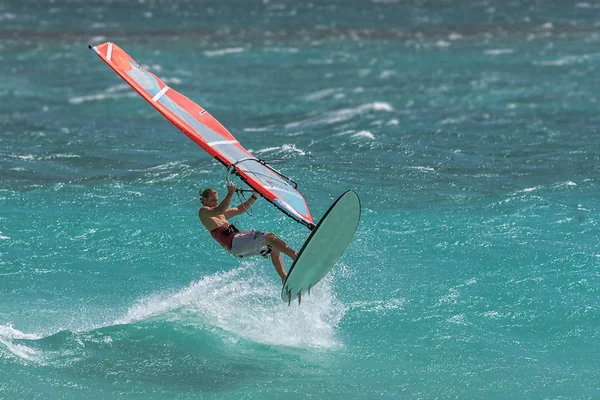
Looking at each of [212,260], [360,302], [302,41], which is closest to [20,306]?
[212,260]

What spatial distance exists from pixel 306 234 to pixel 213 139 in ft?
10.6

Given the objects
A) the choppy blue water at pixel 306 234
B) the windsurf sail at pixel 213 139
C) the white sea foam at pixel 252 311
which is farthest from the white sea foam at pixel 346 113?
the white sea foam at pixel 252 311

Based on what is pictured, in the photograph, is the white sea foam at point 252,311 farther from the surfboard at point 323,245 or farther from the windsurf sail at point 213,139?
the windsurf sail at point 213,139

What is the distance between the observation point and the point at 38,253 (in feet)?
51.6

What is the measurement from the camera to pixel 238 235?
12.3 meters

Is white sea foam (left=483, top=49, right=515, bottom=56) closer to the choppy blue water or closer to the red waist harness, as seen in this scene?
the choppy blue water

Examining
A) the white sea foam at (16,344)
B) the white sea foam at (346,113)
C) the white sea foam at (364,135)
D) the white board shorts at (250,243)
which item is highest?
the white board shorts at (250,243)

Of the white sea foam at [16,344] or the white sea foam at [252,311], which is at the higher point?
the white sea foam at [16,344]

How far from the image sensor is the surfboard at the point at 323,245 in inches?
443

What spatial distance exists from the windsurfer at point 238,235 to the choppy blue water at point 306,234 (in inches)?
54.9

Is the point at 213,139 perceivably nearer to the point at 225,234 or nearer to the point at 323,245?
the point at 225,234

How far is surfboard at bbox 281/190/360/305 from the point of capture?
11258 millimetres

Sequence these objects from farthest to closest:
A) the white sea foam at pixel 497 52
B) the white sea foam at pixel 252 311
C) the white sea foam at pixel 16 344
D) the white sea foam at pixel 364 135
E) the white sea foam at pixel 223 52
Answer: the white sea foam at pixel 223 52, the white sea foam at pixel 497 52, the white sea foam at pixel 364 135, the white sea foam at pixel 252 311, the white sea foam at pixel 16 344

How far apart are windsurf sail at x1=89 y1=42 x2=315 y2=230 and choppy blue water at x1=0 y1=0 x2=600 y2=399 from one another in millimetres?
1767
